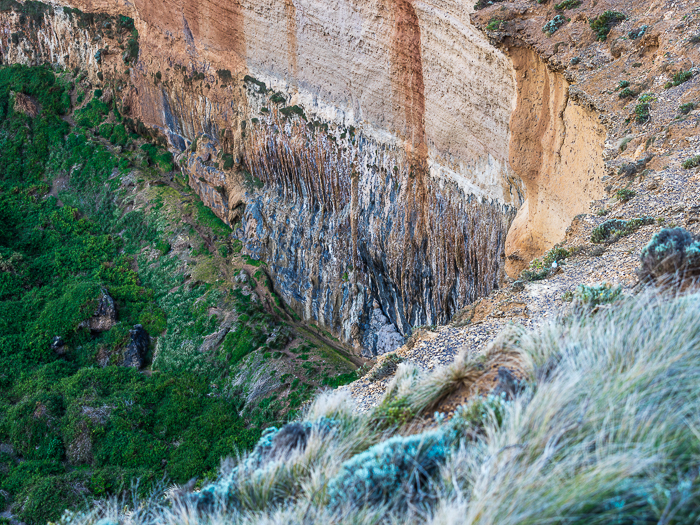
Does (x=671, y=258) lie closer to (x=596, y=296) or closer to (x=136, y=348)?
(x=596, y=296)

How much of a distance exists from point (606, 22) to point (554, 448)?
11438 mm

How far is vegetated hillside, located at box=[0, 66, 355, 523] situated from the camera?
16.3 meters

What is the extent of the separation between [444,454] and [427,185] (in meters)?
14.7

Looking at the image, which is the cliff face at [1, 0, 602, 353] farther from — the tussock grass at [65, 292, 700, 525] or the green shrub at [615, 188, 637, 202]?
the tussock grass at [65, 292, 700, 525]

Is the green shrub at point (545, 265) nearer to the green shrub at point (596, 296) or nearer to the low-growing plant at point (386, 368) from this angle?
the green shrub at point (596, 296)

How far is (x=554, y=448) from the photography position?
3.04 metres

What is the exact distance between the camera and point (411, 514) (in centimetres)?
314

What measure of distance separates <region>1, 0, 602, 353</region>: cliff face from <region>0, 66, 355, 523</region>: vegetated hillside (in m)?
1.99

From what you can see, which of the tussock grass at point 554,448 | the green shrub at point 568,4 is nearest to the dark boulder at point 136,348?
the tussock grass at point 554,448

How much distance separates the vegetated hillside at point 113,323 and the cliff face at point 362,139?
199 cm

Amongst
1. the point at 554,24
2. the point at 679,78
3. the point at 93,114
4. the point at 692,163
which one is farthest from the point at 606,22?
the point at 93,114

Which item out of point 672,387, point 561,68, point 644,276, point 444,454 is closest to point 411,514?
point 444,454

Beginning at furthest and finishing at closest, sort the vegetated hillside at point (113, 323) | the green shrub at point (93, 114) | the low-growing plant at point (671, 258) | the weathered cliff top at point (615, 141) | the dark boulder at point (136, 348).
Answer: the green shrub at point (93, 114), the dark boulder at point (136, 348), the vegetated hillside at point (113, 323), the weathered cliff top at point (615, 141), the low-growing plant at point (671, 258)

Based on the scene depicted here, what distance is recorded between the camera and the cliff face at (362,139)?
12812mm
